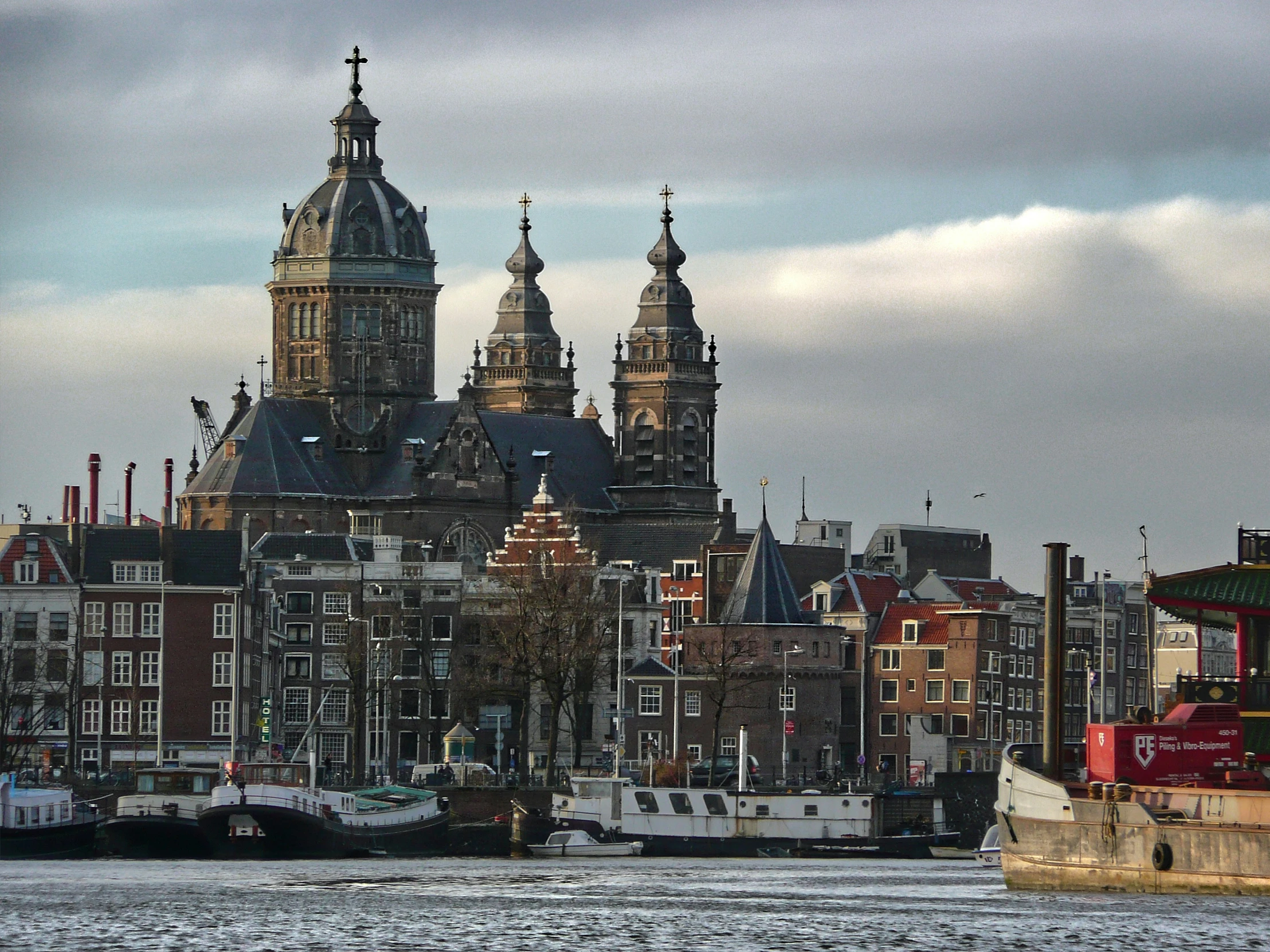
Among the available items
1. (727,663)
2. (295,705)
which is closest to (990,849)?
(727,663)

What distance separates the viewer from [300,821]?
357 ft

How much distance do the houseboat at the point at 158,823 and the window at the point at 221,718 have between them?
28.5 metres

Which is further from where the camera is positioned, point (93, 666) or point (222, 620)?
point (222, 620)

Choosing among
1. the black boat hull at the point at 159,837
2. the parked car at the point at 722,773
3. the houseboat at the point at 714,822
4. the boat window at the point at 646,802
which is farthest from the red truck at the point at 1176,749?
the parked car at the point at 722,773

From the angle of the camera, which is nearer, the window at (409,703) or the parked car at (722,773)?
the parked car at (722,773)

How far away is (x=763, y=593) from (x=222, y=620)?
29454 mm

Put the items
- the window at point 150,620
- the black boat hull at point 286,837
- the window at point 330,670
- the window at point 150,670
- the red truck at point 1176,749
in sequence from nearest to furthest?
the red truck at point 1176,749 < the black boat hull at point 286,837 < the window at point 150,670 < the window at point 150,620 < the window at point 330,670

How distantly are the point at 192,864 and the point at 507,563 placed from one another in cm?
6922

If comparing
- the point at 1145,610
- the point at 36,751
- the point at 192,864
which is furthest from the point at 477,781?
the point at 1145,610

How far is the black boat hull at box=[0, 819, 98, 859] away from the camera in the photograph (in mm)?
106188

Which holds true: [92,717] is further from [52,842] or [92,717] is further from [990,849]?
[990,849]

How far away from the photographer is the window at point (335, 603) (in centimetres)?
16012

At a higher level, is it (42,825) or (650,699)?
(650,699)

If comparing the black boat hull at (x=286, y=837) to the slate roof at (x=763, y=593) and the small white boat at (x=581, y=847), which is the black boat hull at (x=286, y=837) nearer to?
the small white boat at (x=581, y=847)
